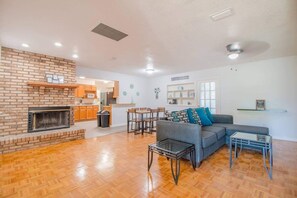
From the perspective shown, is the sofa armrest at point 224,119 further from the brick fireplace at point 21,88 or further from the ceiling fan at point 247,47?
the brick fireplace at point 21,88

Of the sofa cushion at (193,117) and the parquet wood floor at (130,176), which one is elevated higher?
the sofa cushion at (193,117)

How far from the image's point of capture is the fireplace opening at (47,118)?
371 centimetres

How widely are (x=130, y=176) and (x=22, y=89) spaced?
3697 mm

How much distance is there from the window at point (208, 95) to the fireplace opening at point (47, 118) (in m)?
5.01

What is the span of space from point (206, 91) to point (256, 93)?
1.63 metres

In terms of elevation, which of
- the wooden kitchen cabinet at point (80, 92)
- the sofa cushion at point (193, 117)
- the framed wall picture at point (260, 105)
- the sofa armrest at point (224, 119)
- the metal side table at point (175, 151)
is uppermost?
the wooden kitchen cabinet at point (80, 92)

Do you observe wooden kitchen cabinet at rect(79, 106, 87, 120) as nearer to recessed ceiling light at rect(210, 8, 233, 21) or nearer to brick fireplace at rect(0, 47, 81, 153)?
brick fireplace at rect(0, 47, 81, 153)

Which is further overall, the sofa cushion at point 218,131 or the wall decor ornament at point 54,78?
the wall decor ornament at point 54,78

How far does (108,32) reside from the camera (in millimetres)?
2621

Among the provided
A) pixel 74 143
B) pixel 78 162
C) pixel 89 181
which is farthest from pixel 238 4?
pixel 74 143

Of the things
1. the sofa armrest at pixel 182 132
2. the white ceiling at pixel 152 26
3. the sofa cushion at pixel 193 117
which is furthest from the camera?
the sofa cushion at pixel 193 117

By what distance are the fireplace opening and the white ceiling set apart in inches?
63.9

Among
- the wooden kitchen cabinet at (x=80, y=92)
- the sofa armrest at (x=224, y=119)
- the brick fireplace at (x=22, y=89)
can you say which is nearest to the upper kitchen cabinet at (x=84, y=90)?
the wooden kitchen cabinet at (x=80, y=92)

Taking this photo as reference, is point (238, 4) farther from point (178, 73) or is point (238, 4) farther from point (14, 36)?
point (178, 73)
